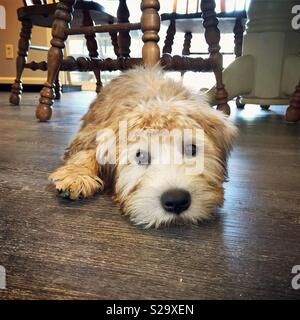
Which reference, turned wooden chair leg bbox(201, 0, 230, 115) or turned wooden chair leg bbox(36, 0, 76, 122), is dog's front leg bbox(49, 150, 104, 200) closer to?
turned wooden chair leg bbox(36, 0, 76, 122)

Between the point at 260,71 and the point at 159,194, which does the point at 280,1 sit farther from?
the point at 159,194

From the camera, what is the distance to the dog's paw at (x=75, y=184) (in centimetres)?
93

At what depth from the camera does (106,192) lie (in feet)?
3.38

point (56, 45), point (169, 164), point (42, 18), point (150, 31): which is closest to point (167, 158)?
point (169, 164)

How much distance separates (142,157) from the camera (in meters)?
0.90

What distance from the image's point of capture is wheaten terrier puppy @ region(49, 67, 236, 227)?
2.60ft

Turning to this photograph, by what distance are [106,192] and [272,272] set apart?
0.56m

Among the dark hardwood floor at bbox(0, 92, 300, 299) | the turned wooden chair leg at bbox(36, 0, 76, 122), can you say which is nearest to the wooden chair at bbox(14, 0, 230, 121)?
the turned wooden chair leg at bbox(36, 0, 76, 122)

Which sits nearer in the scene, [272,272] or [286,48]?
[272,272]

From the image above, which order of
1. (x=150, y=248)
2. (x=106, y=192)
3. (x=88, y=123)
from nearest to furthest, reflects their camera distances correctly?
1. (x=150, y=248)
2. (x=106, y=192)
3. (x=88, y=123)

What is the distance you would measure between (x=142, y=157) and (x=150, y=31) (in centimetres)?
68

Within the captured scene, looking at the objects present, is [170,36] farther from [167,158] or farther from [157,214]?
[157,214]

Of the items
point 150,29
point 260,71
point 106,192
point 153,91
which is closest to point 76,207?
point 106,192

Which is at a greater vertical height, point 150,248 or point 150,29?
point 150,29
